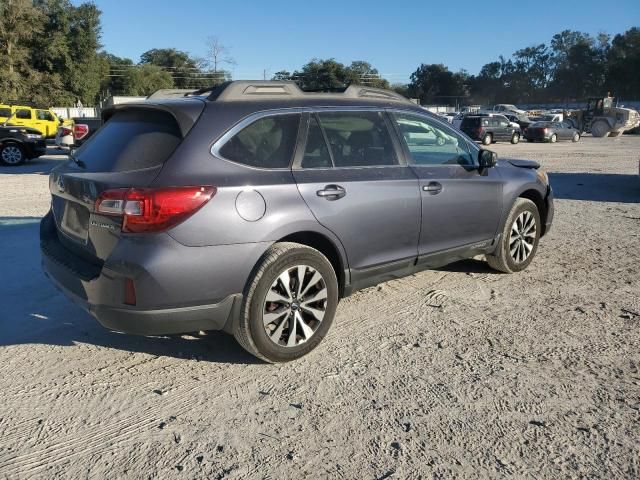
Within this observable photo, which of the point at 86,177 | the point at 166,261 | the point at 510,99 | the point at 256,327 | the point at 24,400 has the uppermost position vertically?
the point at 510,99

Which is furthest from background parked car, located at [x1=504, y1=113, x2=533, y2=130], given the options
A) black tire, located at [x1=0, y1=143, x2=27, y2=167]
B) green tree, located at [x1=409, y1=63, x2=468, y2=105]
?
green tree, located at [x1=409, y1=63, x2=468, y2=105]

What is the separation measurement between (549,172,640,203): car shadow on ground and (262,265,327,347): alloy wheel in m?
8.88

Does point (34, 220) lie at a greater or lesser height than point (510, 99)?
lesser

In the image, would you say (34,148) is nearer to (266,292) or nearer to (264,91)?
(264,91)

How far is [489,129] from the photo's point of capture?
107 ft

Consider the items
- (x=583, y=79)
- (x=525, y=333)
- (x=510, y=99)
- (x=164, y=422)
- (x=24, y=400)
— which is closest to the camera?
(x=164, y=422)

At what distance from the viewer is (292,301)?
3686 millimetres

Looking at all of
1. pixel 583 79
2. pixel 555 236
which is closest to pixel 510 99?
pixel 583 79

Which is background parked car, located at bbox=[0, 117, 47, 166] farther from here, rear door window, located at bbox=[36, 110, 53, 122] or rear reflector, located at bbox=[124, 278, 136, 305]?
rear reflector, located at bbox=[124, 278, 136, 305]

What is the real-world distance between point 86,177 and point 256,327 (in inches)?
56.1

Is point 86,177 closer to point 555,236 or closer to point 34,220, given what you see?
point 34,220

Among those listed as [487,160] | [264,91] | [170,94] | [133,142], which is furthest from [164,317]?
[487,160]

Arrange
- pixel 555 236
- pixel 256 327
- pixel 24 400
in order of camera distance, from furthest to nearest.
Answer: pixel 555 236, pixel 256 327, pixel 24 400

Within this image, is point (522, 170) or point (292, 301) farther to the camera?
point (522, 170)
